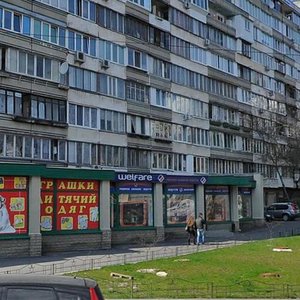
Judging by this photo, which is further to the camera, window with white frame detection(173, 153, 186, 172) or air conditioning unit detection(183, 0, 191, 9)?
air conditioning unit detection(183, 0, 191, 9)

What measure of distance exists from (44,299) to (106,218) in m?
22.3

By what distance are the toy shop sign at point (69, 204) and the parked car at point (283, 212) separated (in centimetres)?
3172

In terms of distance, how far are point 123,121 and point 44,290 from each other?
122 ft

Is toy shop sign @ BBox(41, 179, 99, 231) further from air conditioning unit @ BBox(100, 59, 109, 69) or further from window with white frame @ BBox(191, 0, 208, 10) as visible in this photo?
window with white frame @ BBox(191, 0, 208, 10)

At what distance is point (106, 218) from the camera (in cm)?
2803

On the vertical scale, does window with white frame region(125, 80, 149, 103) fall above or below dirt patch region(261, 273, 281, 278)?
above

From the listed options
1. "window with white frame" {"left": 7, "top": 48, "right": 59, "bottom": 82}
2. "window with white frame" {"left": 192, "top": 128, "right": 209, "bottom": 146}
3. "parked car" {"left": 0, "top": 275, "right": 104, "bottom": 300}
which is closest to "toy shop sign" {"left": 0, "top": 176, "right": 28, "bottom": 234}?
"window with white frame" {"left": 7, "top": 48, "right": 59, "bottom": 82}

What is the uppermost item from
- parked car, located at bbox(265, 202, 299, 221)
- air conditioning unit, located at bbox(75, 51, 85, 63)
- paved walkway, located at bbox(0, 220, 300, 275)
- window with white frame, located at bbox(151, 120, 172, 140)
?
air conditioning unit, located at bbox(75, 51, 85, 63)

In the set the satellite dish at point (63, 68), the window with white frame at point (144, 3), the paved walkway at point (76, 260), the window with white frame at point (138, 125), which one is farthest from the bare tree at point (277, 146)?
the paved walkway at point (76, 260)

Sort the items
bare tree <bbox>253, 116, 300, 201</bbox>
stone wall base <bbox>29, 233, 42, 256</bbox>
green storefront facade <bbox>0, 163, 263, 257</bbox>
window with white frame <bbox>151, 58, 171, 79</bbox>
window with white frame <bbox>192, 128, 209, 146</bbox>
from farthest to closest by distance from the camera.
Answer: bare tree <bbox>253, 116, 300, 201</bbox> < window with white frame <bbox>192, 128, 209, 146</bbox> < window with white frame <bbox>151, 58, 171, 79</bbox> < stone wall base <bbox>29, 233, 42, 256</bbox> < green storefront facade <bbox>0, 163, 263, 257</bbox>

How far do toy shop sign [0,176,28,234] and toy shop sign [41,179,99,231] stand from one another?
169 centimetres

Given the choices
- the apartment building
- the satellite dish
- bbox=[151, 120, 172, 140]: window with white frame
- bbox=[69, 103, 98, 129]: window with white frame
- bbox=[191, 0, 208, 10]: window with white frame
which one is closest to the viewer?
the apartment building

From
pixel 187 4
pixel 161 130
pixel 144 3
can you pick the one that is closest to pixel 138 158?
pixel 161 130

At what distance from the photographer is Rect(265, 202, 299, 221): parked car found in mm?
56000
